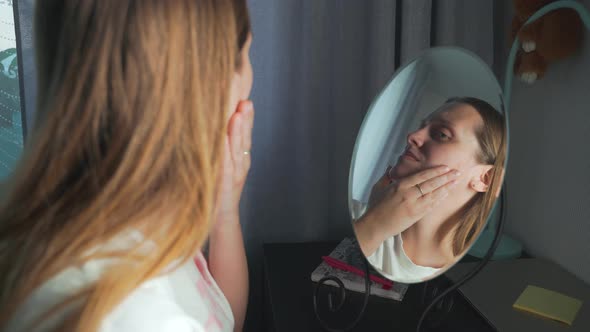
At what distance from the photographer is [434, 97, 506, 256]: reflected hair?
0.58m

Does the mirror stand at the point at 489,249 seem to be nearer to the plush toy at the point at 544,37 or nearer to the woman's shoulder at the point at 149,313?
the plush toy at the point at 544,37

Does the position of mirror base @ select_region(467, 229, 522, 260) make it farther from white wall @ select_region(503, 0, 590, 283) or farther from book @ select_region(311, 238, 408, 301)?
book @ select_region(311, 238, 408, 301)

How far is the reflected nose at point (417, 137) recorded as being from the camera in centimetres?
65

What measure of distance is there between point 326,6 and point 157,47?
2.24 feet

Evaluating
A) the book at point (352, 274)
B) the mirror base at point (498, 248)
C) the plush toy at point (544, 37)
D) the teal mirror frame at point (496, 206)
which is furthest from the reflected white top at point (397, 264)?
the plush toy at point (544, 37)

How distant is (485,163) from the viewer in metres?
0.59

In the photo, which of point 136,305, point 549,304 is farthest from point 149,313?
point 549,304

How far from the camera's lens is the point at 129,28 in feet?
1.49

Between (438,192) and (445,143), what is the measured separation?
64 mm

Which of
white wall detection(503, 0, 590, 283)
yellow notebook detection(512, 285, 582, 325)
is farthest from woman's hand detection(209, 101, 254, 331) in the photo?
white wall detection(503, 0, 590, 283)

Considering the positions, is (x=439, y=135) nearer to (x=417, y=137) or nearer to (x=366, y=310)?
(x=417, y=137)

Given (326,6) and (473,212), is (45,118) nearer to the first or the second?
(473,212)

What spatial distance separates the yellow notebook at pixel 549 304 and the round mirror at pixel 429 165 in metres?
0.24

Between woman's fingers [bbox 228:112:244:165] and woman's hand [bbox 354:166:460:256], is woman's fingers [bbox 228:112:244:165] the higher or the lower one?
the higher one
